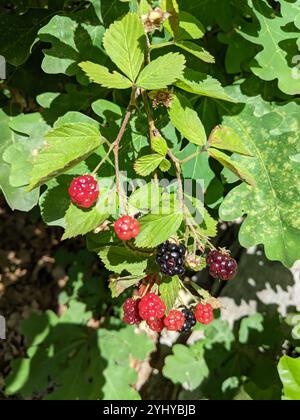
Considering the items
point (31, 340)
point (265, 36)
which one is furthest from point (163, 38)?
point (31, 340)

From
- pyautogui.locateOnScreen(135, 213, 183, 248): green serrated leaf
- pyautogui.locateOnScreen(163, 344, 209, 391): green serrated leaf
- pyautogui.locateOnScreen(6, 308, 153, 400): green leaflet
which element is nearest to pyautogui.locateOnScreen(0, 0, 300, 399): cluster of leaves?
pyautogui.locateOnScreen(135, 213, 183, 248): green serrated leaf

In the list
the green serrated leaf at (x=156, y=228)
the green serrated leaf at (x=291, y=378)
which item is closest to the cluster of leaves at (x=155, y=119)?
the green serrated leaf at (x=156, y=228)

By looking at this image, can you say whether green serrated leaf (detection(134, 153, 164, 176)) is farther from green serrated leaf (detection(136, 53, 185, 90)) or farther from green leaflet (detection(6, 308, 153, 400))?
green leaflet (detection(6, 308, 153, 400))

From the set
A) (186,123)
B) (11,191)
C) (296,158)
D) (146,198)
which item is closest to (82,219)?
(146,198)

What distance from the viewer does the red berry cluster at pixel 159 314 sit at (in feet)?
4.33

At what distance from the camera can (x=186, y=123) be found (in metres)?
1.37

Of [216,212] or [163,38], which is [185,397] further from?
[163,38]

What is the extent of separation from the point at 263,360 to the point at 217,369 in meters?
0.27

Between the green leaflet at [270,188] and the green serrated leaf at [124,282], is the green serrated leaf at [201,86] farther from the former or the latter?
the green serrated leaf at [124,282]

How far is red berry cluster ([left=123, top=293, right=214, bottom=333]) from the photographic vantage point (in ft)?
4.33

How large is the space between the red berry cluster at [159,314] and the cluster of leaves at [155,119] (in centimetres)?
4

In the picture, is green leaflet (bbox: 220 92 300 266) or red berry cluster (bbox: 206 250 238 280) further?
green leaflet (bbox: 220 92 300 266)

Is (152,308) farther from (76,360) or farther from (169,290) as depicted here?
(76,360)

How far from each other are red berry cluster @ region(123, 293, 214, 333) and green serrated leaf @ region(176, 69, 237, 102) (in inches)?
21.5
